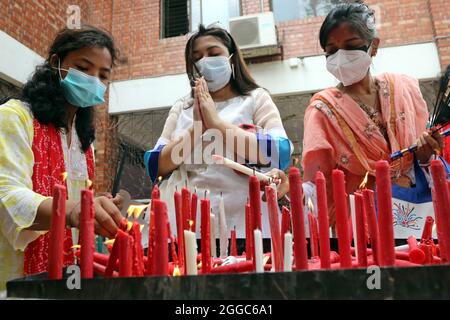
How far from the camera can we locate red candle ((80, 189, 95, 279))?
0.51 m

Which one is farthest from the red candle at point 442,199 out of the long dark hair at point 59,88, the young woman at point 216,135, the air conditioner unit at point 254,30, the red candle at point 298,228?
the air conditioner unit at point 254,30

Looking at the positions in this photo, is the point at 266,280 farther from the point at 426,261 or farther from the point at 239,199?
the point at 239,199

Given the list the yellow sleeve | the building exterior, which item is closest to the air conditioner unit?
the building exterior

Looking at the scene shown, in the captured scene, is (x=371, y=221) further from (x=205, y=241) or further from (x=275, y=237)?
(x=205, y=241)

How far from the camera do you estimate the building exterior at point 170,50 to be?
4699 mm

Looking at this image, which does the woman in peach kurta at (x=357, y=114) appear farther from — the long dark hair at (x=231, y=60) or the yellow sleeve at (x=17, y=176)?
the yellow sleeve at (x=17, y=176)

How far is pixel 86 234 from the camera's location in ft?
1.70

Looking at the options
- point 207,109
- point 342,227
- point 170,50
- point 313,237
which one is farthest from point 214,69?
point 170,50

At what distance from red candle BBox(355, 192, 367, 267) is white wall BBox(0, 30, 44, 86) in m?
4.02

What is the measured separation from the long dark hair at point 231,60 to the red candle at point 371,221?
1.08 metres

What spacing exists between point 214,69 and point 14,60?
344 cm

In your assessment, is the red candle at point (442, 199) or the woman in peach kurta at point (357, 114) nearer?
the red candle at point (442, 199)

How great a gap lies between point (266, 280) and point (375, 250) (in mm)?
228

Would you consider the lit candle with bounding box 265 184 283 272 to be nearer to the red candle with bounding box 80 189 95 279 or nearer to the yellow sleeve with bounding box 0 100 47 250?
the red candle with bounding box 80 189 95 279
